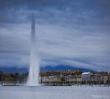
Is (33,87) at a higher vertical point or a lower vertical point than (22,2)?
lower

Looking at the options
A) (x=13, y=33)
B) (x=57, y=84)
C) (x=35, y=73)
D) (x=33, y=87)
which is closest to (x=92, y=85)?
(x=57, y=84)

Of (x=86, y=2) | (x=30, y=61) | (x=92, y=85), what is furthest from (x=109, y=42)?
(x=92, y=85)

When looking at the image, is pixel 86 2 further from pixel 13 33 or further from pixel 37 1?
pixel 13 33

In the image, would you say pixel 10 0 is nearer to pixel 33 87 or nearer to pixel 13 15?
pixel 13 15

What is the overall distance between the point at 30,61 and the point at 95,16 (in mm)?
6761

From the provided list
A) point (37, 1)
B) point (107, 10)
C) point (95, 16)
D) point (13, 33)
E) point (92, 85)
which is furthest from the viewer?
point (92, 85)

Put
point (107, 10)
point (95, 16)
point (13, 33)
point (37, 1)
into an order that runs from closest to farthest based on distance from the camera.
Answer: point (107, 10), point (37, 1), point (95, 16), point (13, 33)

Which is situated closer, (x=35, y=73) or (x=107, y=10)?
(x=107, y=10)

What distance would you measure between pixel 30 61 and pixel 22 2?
7287mm

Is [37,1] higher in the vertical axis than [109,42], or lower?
higher

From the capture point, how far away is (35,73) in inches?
575

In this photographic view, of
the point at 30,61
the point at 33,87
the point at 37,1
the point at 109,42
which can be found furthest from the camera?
the point at 33,87

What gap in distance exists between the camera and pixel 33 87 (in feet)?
57.2

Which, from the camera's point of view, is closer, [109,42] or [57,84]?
[109,42]
